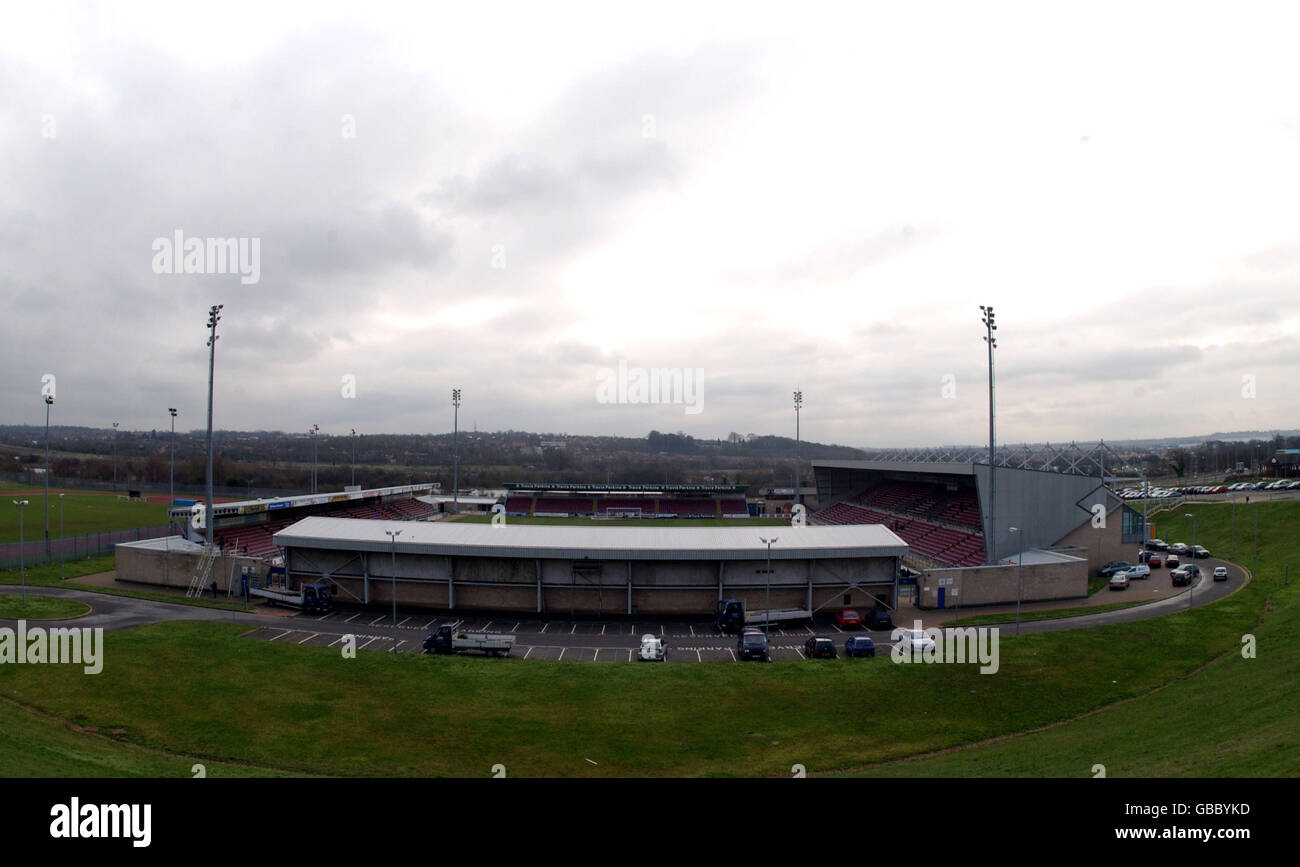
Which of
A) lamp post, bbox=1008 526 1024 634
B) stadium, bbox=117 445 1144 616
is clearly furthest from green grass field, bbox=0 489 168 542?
lamp post, bbox=1008 526 1024 634

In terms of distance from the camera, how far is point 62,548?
4412cm

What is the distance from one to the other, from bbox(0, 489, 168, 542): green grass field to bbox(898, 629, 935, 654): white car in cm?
6370

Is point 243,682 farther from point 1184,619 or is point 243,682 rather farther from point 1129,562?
point 1129,562

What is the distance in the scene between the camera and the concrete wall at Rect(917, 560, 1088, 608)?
34.8m

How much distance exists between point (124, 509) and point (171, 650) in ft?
225

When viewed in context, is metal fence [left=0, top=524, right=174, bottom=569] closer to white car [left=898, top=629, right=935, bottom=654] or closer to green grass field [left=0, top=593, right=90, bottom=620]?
green grass field [left=0, top=593, right=90, bottom=620]

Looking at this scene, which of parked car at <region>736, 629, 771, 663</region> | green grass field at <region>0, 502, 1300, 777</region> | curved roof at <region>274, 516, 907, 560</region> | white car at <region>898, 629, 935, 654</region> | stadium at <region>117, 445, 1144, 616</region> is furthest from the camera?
stadium at <region>117, 445, 1144, 616</region>

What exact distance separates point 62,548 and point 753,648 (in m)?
48.1

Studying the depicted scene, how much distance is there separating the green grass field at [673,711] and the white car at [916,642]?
7.15 feet

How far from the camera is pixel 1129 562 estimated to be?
4466cm

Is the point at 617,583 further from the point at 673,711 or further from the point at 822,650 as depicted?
the point at 673,711

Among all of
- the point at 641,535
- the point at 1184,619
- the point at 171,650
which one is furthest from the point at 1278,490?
the point at 171,650

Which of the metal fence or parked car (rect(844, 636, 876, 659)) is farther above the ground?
the metal fence
